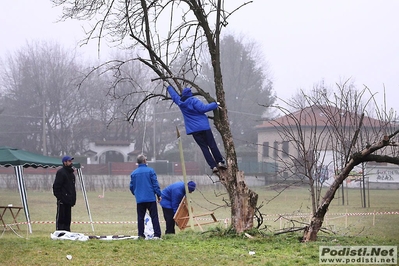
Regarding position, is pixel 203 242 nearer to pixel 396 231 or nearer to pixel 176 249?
pixel 176 249

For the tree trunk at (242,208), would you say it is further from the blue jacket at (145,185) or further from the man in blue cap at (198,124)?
the blue jacket at (145,185)

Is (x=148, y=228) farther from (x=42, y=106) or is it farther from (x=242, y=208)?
(x=42, y=106)

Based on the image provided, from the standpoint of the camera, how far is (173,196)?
1450 centimetres

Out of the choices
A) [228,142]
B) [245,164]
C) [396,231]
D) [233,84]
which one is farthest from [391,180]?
[228,142]

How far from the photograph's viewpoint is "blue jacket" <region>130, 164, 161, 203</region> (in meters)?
12.3

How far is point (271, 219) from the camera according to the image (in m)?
25.3

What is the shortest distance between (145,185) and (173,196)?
7.58 feet

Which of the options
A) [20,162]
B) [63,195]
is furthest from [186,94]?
[20,162]

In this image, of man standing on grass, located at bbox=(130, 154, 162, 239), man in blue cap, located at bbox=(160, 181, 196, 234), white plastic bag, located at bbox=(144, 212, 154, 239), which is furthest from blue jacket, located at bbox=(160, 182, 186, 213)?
white plastic bag, located at bbox=(144, 212, 154, 239)

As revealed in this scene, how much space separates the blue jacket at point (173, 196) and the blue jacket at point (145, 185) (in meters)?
2.05

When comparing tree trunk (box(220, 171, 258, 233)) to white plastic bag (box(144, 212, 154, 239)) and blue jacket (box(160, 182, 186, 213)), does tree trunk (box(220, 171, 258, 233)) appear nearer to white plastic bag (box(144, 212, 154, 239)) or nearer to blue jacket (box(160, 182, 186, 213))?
white plastic bag (box(144, 212, 154, 239))

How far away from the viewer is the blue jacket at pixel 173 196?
47.4ft

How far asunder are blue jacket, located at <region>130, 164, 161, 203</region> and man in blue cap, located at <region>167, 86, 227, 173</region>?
47.4 inches

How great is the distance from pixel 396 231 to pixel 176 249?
1188cm
